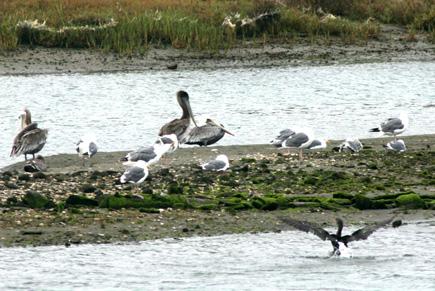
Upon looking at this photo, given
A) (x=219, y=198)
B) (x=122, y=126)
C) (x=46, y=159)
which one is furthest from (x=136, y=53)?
(x=219, y=198)

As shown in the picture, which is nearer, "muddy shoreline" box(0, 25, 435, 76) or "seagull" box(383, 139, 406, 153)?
"seagull" box(383, 139, 406, 153)

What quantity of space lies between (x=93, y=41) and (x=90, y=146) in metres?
12.1

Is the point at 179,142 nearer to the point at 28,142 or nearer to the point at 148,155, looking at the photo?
the point at 28,142

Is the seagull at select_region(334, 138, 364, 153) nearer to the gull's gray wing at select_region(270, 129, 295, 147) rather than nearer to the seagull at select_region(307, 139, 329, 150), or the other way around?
the seagull at select_region(307, 139, 329, 150)

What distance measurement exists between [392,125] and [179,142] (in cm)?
301

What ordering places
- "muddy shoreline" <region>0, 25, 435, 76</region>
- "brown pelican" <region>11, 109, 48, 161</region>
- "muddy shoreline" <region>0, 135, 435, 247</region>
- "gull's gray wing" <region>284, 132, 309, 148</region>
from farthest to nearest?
"muddy shoreline" <region>0, 25, 435, 76</region>
"brown pelican" <region>11, 109, 48, 161</region>
"gull's gray wing" <region>284, 132, 309, 148</region>
"muddy shoreline" <region>0, 135, 435, 247</region>

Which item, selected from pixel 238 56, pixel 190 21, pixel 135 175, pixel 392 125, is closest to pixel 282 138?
pixel 392 125

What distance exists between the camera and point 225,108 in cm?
2586

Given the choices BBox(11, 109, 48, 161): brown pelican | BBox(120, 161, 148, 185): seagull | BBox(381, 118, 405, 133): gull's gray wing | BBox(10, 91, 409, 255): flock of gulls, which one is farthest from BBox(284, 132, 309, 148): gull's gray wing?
BBox(11, 109, 48, 161): brown pelican

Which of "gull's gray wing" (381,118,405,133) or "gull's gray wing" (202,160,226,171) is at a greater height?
"gull's gray wing" (202,160,226,171)

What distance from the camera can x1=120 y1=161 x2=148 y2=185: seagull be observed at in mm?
15758

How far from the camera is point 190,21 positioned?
30.9m

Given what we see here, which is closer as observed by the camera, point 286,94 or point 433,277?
point 433,277

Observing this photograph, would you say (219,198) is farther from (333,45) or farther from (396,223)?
(333,45)
